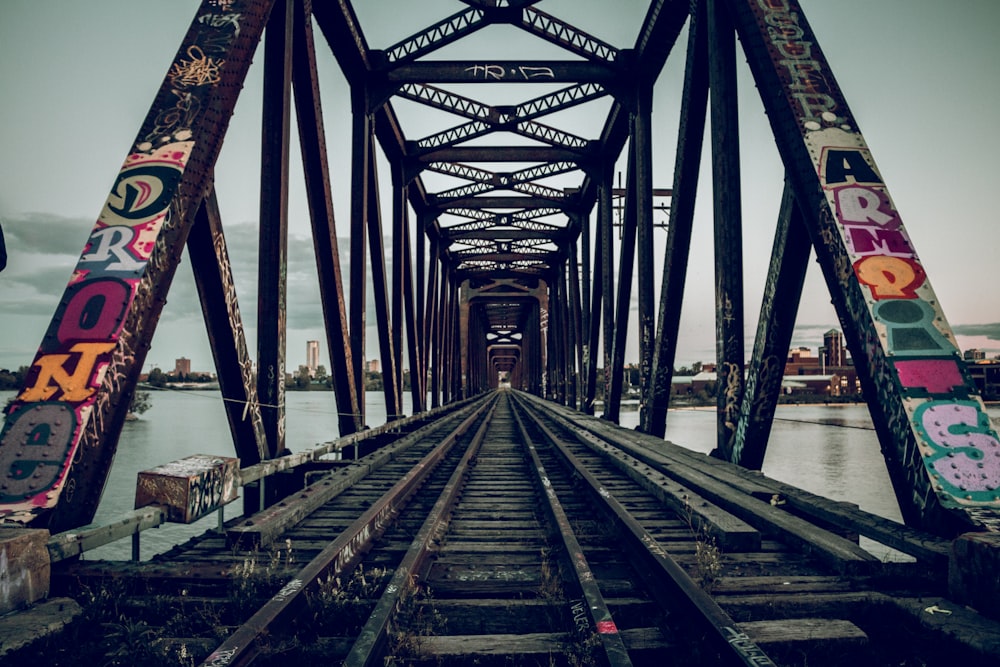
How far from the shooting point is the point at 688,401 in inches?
2559

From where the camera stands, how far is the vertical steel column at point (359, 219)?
29.9 ft

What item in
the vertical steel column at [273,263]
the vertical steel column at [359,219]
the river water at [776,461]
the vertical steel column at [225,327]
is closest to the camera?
the vertical steel column at [225,327]

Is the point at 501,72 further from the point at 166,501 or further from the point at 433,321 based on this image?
the point at 433,321

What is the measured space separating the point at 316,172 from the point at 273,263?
1875 millimetres

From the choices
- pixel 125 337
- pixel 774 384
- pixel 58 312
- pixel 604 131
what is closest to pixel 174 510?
pixel 125 337

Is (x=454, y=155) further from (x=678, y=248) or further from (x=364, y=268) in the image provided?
(x=678, y=248)

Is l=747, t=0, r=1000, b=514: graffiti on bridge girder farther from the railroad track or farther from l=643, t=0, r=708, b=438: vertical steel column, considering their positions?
l=643, t=0, r=708, b=438: vertical steel column

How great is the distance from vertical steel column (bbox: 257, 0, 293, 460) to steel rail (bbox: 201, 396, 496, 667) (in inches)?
57.3

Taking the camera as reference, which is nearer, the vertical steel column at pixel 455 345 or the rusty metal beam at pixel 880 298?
the rusty metal beam at pixel 880 298

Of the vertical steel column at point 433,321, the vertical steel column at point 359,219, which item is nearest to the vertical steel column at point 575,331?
the vertical steel column at point 433,321

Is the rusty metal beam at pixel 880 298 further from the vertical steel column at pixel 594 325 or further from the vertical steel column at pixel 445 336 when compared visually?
the vertical steel column at pixel 445 336

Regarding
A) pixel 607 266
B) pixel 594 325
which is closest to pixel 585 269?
pixel 594 325

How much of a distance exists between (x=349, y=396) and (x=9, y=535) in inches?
191

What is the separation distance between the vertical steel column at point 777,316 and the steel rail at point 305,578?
3081 millimetres
